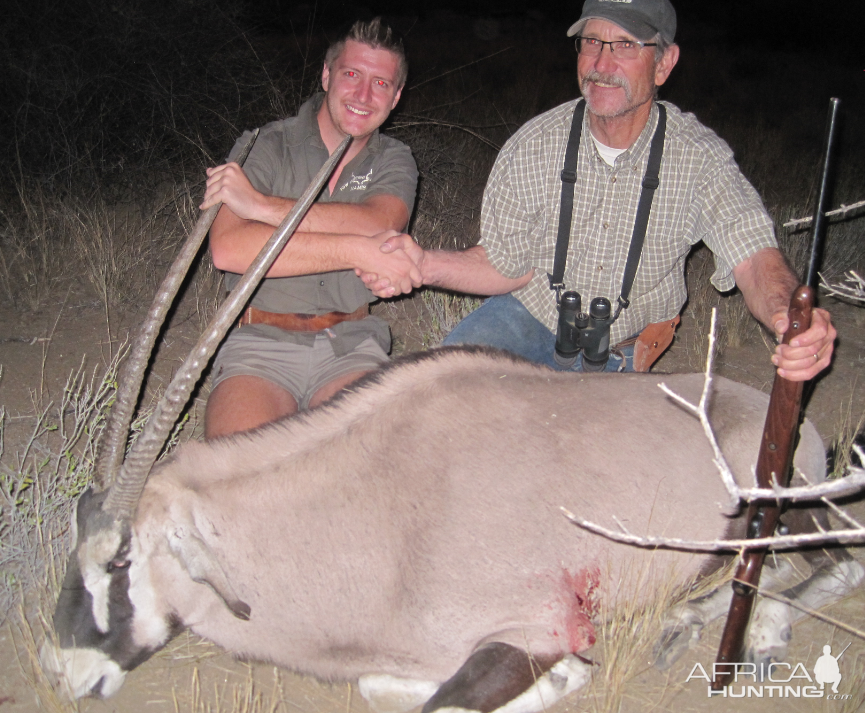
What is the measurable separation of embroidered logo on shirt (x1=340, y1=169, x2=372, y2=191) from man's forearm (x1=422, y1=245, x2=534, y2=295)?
1.46 ft

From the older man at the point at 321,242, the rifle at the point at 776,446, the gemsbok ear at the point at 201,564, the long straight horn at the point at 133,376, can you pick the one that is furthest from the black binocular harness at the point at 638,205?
the gemsbok ear at the point at 201,564

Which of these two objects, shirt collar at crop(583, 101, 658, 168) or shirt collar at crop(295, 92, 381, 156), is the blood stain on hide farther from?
shirt collar at crop(295, 92, 381, 156)

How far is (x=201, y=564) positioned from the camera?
2084 mm

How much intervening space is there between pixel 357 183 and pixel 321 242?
1.65 ft

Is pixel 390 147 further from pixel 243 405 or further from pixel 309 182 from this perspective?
pixel 243 405

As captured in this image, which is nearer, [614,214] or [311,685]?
[311,685]

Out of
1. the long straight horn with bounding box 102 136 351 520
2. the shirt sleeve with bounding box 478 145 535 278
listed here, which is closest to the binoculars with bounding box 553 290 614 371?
the shirt sleeve with bounding box 478 145 535 278

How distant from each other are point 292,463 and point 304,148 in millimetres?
1634

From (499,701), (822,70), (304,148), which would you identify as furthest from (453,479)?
(822,70)

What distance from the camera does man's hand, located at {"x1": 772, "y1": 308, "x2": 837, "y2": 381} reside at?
6.40ft

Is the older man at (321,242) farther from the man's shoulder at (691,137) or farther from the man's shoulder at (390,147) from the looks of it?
the man's shoulder at (691,137)

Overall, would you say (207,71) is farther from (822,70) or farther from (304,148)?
(822,70)

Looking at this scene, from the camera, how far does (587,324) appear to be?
325 centimetres

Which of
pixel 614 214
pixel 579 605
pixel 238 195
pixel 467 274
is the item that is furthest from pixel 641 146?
pixel 579 605
